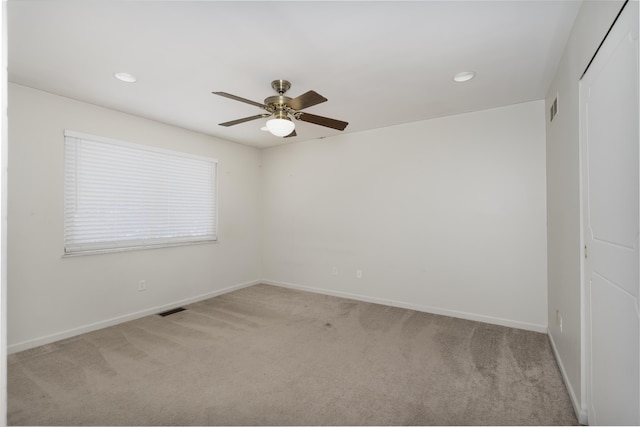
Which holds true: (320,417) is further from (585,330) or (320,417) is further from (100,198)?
(100,198)

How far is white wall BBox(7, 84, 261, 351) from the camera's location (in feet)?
8.79

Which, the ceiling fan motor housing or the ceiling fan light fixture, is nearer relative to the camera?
the ceiling fan light fixture

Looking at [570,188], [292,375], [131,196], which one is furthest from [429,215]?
[131,196]

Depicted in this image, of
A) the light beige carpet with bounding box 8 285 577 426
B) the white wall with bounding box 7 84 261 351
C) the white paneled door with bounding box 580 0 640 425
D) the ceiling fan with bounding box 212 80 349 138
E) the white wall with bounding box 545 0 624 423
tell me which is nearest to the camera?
the white paneled door with bounding box 580 0 640 425

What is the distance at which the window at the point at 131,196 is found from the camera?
307 centimetres

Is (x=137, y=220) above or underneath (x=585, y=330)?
above

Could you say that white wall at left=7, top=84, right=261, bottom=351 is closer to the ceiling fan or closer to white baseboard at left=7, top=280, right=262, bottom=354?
white baseboard at left=7, top=280, right=262, bottom=354

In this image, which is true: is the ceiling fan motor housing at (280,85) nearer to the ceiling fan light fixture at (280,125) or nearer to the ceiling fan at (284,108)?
the ceiling fan at (284,108)

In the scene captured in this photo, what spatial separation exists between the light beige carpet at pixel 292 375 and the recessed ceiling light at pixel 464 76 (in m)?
2.47

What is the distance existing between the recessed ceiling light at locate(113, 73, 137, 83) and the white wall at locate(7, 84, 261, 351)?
94 centimetres

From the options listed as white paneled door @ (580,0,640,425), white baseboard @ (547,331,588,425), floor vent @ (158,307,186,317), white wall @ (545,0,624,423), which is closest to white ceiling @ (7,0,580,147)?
white wall @ (545,0,624,423)

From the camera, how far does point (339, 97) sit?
118 inches

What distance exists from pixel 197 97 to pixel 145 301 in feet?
8.36

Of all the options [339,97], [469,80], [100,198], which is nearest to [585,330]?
[469,80]
